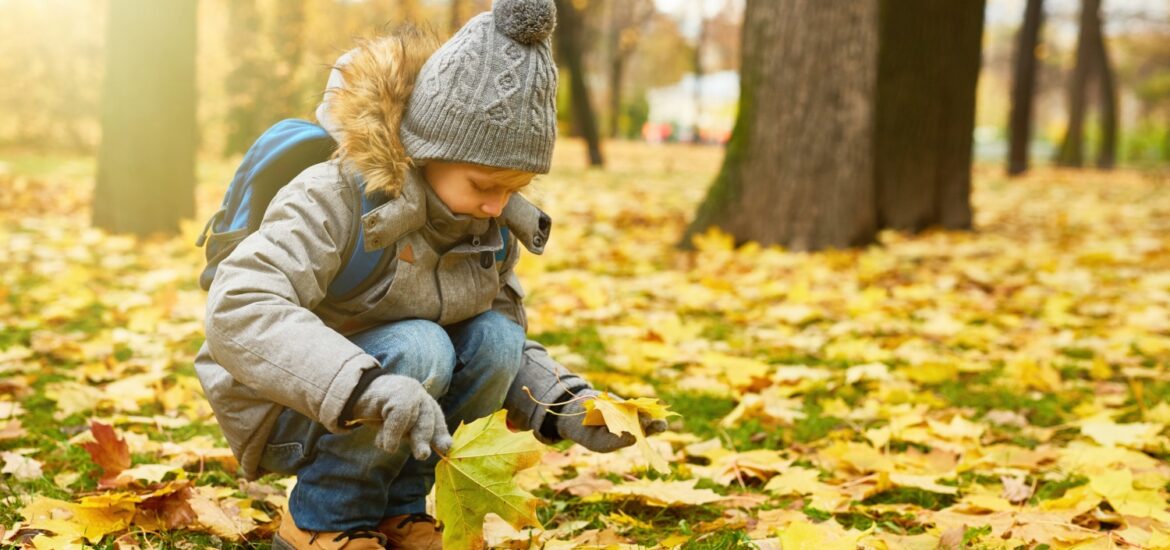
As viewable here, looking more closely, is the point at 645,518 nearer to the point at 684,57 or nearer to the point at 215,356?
the point at 215,356

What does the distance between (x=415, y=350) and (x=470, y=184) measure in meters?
0.30

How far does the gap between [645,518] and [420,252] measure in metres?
0.74

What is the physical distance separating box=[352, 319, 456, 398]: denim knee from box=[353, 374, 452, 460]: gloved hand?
161 mm

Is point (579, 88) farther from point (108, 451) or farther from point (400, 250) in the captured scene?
point (400, 250)

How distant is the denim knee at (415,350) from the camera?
1671 millimetres

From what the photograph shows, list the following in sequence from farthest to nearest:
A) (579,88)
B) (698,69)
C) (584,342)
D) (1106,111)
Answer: (698,69) < (1106,111) < (579,88) < (584,342)

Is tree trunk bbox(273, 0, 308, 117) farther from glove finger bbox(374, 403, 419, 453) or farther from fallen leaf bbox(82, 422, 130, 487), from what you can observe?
glove finger bbox(374, 403, 419, 453)

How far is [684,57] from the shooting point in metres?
39.9

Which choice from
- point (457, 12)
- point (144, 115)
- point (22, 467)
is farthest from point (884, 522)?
point (457, 12)

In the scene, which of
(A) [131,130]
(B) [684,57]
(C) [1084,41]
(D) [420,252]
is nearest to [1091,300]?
(D) [420,252]

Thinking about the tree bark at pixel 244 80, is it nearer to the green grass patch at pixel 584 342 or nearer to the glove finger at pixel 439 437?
the green grass patch at pixel 584 342

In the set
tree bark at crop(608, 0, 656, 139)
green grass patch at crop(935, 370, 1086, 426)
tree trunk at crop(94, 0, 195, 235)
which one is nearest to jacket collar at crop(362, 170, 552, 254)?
green grass patch at crop(935, 370, 1086, 426)

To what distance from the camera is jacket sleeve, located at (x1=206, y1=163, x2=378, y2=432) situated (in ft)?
4.89

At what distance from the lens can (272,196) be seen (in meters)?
1.85
